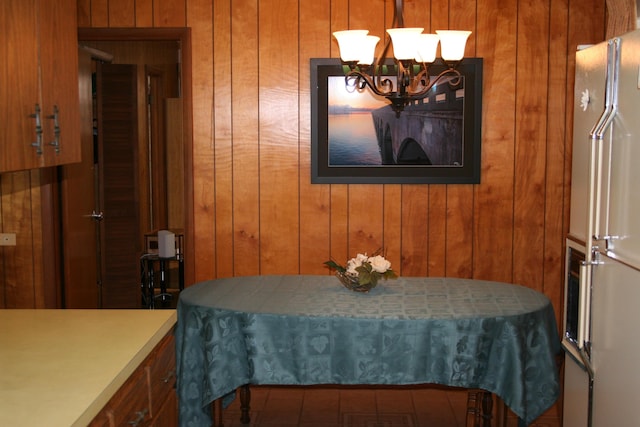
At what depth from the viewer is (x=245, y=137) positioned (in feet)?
15.9

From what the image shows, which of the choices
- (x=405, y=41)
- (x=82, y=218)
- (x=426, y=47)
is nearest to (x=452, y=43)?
(x=426, y=47)

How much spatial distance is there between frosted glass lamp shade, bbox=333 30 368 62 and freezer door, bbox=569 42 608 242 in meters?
0.99

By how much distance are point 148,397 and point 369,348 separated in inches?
47.9

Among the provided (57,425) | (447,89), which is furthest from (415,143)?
(57,425)

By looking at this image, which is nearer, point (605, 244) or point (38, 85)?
point (38, 85)

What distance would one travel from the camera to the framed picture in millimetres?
4746

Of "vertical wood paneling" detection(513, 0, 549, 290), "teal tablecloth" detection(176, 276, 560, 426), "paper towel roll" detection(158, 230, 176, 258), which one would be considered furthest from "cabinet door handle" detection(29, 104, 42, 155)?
"paper towel roll" detection(158, 230, 176, 258)

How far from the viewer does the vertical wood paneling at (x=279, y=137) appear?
475 centimetres

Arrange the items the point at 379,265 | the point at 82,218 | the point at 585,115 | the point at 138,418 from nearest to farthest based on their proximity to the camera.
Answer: the point at 138,418 < the point at 585,115 < the point at 379,265 < the point at 82,218

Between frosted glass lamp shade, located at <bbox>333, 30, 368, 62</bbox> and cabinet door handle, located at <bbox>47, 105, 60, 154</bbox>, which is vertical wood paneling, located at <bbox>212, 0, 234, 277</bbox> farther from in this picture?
cabinet door handle, located at <bbox>47, 105, 60, 154</bbox>

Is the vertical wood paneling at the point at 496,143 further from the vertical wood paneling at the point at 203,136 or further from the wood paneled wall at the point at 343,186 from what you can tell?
the vertical wood paneling at the point at 203,136

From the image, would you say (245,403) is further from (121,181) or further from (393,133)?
(121,181)

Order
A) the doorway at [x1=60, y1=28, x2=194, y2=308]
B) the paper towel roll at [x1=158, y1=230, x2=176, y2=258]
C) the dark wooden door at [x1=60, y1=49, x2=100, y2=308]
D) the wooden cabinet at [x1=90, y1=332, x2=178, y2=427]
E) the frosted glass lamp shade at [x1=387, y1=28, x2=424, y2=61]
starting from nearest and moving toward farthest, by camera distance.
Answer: the wooden cabinet at [x1=90, y1=332, x2=178, y2=427]
the frosted glass lamp shade at [x1=387, y1=28, x2=424, y2=61]
the doorway at [x1=60, y1=28, x2=194, y2=308]
the dark wooden door at [x1=60, y1=49, x2=100, y2=308]
the paper towel roll at [x1=158, y1=230, x2=176, y2=258]

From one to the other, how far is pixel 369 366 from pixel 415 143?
5.60 feet
